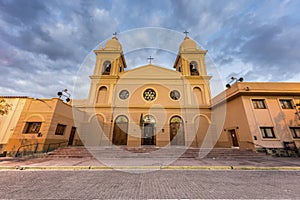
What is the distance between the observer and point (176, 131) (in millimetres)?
14000

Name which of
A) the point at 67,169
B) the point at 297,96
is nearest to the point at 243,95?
the point at 297,96

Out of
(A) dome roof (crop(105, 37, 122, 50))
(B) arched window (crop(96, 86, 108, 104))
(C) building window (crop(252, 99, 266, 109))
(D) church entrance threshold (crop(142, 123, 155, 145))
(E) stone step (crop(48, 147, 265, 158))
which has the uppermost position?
(A) dome roof (crop(105, 37, 122, 50))

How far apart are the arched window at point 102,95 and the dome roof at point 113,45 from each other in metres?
6.05

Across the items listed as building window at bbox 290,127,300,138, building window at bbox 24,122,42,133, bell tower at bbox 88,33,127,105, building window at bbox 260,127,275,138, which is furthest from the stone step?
bell tower at bbox 88,33,127,105

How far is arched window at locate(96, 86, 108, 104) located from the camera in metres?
15.5

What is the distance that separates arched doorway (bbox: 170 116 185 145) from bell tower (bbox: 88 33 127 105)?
24.5 ft

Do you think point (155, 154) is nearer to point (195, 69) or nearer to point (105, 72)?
point (105, 72)

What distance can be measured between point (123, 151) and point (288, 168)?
8.90 metres

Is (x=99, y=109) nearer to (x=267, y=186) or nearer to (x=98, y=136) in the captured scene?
(x=98, y=136)

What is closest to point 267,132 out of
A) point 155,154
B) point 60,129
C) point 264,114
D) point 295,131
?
point 264,114

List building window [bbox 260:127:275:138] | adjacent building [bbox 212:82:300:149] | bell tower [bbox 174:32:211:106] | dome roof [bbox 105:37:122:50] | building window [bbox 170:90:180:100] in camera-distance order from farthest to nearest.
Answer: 1. dome roof [bbox 105:37:122:50]
2. bell tower [bbox 174:32:211:106]
3. building window [bbox 170:90:180:100]
4. building window [bbox 260:127:275:138]
5. adjacent building [bbox 212:82:300:149]

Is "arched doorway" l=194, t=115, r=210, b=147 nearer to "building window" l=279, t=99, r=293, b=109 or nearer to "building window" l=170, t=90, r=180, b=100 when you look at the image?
"building window" l=170, t=90, r=180, b=100

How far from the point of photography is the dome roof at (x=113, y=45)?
1820 centimetres

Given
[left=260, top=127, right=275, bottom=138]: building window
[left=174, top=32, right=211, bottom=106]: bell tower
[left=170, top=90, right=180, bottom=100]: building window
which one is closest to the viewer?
[left=260, top=127, right=275, bottom=138]: building window
